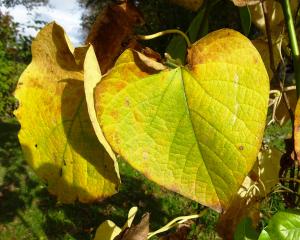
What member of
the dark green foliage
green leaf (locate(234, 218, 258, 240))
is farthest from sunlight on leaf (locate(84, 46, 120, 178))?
the dark green foliage

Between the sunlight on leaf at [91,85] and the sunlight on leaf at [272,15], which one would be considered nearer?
the sunlight on leaf at [91,85]

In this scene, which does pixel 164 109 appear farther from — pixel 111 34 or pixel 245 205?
pixel 245 205

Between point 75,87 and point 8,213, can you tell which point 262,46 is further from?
point 8,213

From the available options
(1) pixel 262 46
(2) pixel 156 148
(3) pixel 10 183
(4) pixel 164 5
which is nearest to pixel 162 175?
(2) pixel 156 148

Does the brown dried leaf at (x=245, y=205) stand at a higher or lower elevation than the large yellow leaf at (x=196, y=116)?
lower

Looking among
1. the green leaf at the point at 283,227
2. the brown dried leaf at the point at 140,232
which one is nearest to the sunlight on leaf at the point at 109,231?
the brown dried leaf at the point at 140,232

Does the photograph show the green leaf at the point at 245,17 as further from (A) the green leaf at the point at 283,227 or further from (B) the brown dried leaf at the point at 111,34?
(A) the green leaf at the point at 283,227

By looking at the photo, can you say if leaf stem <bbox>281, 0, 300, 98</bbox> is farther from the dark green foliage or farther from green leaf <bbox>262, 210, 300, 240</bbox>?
the dark green foliage
